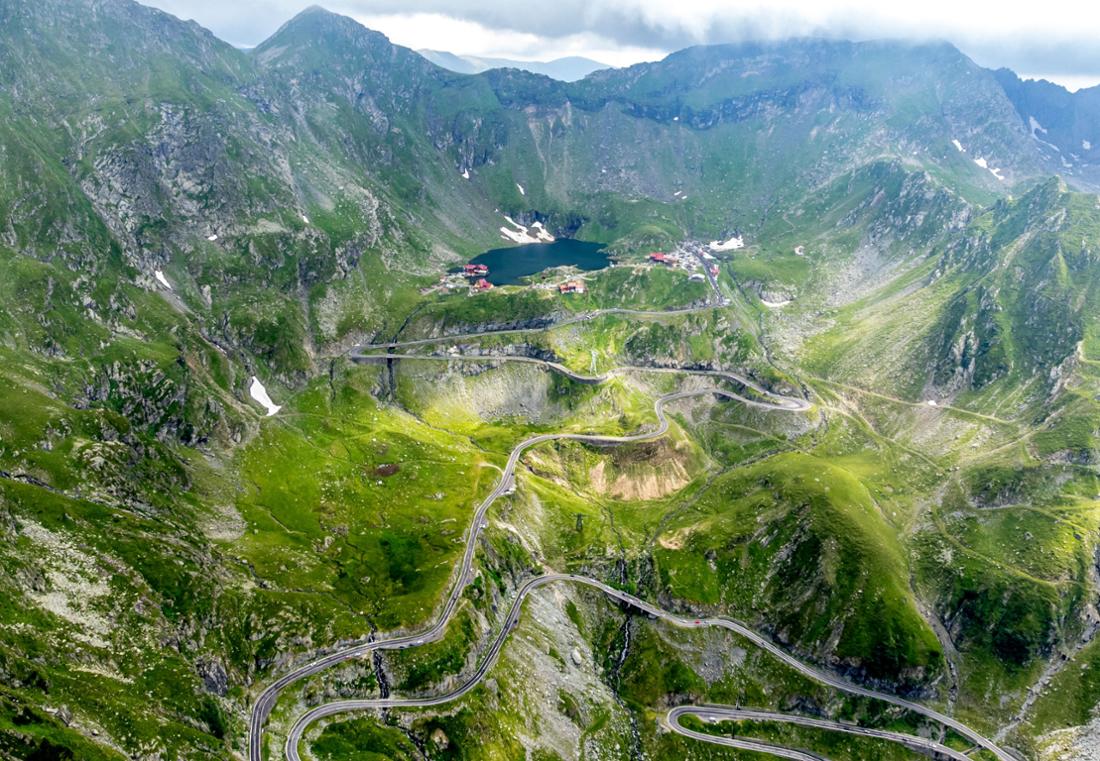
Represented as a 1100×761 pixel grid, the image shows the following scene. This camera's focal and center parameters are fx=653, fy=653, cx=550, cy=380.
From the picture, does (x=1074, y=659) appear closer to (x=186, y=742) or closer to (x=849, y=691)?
(x=849, y=691)

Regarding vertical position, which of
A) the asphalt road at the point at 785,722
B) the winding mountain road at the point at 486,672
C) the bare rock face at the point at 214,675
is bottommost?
the asphalt road at the point at 785,722

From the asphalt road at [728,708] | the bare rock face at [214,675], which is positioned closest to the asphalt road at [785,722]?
the asphalt road at [728,708]

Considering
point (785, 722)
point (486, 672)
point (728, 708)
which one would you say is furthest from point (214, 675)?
point (785, 722)

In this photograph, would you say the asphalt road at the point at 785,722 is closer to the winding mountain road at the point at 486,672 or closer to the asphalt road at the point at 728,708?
the asphalt road at the point at 728,708

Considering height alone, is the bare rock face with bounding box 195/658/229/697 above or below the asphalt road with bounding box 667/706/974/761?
above

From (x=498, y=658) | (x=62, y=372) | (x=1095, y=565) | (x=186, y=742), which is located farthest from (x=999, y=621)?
(x=62, y=372)

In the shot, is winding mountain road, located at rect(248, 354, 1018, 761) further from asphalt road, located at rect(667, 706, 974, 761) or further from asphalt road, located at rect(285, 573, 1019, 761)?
asphalt road, located at rect(667, 706, 974, 761)

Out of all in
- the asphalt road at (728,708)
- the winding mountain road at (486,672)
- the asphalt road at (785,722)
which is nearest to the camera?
the winding mountain road at (486,672)

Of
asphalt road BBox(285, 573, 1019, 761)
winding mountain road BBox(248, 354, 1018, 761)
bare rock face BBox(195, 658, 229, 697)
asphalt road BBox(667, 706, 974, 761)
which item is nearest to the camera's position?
bare rock face BBox(195, 658, 229, 697)

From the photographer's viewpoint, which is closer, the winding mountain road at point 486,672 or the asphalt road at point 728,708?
the winding mountain road at point 486,672

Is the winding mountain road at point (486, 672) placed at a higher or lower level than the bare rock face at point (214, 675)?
lower

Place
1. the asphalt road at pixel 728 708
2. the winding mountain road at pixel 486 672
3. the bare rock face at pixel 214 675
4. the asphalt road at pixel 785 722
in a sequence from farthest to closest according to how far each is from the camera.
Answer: the asphalt road at pixel 785 722 → the asphalt road at pixel 728 708 → the winding mountain road at pixel 486 672 → the bare rock face at pixel 214 675

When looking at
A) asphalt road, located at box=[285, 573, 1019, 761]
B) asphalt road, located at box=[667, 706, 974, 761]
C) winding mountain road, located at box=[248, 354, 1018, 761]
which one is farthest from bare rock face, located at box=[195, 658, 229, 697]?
asphalt road, located at box=[667, 706, 974, 761]
